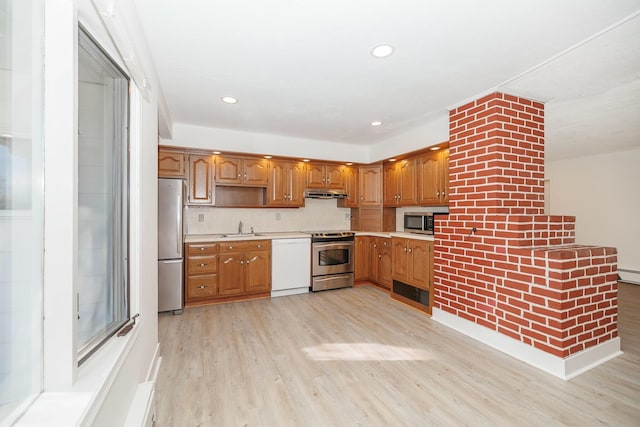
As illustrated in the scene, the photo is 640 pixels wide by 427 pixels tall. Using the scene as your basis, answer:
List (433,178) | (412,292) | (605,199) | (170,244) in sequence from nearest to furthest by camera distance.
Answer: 1. (170,244)
2. (412,292)
3. (433,178)
4. (605,199)

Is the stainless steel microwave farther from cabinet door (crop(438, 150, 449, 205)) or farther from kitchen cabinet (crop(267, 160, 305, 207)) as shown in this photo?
kitchen cabinet (crop(267, 160, 305, 207))

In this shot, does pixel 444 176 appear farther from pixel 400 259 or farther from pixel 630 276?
pixel 630 276

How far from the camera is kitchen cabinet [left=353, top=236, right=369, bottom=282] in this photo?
4.72 meters

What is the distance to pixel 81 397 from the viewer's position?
96 centimetres

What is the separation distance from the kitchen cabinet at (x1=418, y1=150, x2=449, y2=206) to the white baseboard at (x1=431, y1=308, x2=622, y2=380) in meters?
1.61

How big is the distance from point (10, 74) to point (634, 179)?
7593 millimetres

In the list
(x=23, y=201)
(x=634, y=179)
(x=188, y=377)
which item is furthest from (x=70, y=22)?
(x=634, y=179)

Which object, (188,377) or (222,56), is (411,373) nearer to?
(188,377)

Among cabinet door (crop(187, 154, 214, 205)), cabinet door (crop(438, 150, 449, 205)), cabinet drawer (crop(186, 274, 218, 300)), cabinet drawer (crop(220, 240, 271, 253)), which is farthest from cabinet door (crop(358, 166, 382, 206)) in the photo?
cabinet drawer (crop(186, 274, 218, 300))

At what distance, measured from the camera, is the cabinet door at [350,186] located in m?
4.96

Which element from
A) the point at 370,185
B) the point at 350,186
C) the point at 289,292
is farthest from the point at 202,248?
the point at 370,185

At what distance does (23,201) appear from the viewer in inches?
35.5

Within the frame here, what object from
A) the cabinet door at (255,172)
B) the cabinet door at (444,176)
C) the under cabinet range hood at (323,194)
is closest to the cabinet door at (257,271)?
the cabinet door at (255,172)

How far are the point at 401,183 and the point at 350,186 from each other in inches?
36.9
